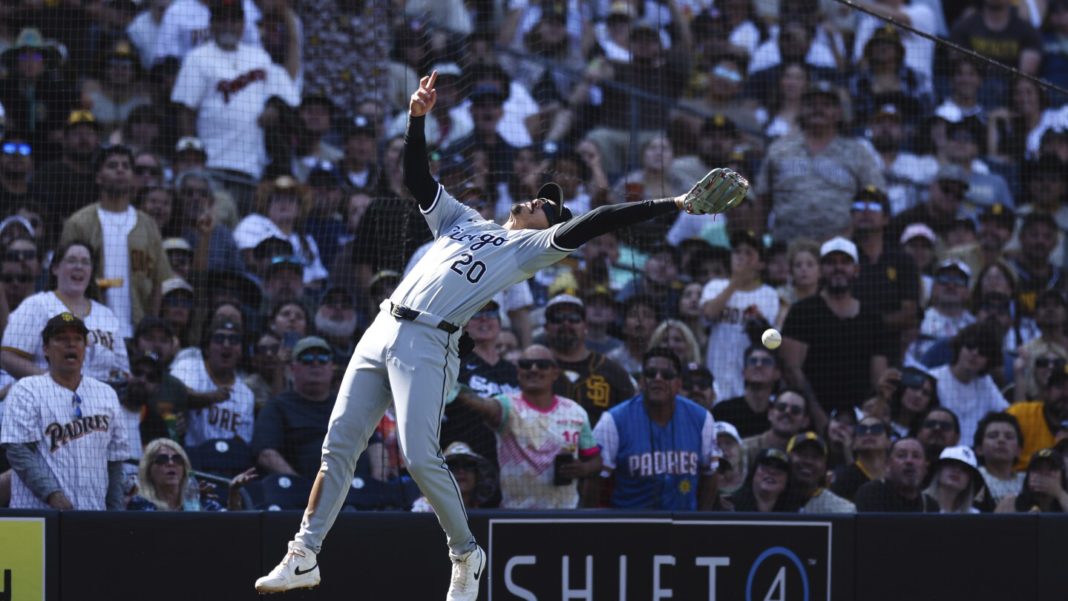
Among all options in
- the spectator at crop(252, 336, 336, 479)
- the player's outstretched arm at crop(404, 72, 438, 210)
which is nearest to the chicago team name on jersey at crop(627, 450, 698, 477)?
the spectator at crop(252, 336, 336, 479)

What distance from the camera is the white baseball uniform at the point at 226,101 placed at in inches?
517

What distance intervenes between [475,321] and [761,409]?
2.17 m

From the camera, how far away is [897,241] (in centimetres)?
1345

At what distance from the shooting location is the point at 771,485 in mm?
10656

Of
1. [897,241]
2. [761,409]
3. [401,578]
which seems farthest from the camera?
[897,241]

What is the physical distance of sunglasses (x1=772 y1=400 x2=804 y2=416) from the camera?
11.3 m

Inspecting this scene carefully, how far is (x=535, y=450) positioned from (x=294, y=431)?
1.59m

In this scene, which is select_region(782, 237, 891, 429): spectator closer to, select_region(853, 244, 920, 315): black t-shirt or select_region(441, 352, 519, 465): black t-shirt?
select_region(853, 244, 920, 315): black t-shirt

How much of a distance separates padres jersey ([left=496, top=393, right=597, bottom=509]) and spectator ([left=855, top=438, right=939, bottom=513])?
73.5 inches

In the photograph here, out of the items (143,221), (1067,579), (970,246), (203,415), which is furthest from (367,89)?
(1067,579)

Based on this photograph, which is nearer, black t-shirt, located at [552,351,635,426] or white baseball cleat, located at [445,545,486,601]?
white baseball cleat, located at [445,545,486,601]

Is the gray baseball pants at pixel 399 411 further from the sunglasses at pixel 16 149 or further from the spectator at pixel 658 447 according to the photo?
the sunglasses at pixel 16 149

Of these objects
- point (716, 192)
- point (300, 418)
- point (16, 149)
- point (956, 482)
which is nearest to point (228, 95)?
point (16, 149)

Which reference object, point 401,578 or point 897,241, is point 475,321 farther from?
point 897,241
